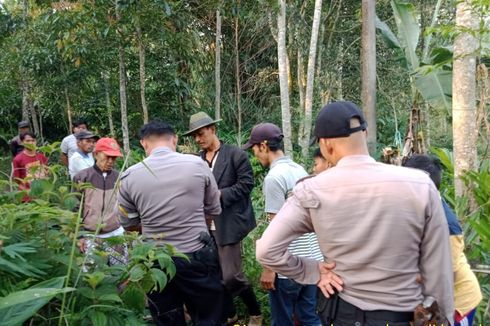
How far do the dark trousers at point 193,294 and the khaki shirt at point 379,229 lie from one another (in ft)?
4.10

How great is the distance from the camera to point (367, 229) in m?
1.87

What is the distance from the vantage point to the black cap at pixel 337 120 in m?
1.95

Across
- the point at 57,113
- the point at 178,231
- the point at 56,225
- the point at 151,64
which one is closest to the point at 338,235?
the point at 56,225

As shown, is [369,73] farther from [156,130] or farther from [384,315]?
[384,315]

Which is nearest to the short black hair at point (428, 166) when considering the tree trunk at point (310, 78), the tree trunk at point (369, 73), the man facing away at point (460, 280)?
the man facing away at point (460, 280)

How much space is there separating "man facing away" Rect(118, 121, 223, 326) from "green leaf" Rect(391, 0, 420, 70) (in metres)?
5.77

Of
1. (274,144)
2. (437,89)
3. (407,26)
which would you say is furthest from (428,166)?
(407,26)

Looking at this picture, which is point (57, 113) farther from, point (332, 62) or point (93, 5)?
point (332, 62)

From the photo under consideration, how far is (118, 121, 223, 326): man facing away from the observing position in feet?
9.94

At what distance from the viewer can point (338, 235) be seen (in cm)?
193

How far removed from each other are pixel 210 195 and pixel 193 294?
25.3 inches

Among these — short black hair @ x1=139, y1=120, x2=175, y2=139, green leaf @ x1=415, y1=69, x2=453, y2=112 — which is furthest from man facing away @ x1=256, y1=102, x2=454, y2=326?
green leaf @ x1=415, y1=69, x2=453, y2=112

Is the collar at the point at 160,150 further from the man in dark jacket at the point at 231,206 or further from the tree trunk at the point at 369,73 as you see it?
the tree trunk at the point at 369,73

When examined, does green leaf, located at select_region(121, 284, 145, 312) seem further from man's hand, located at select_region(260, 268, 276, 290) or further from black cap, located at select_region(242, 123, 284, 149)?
black cap, located at select_region(242, 123, 284, 149)
